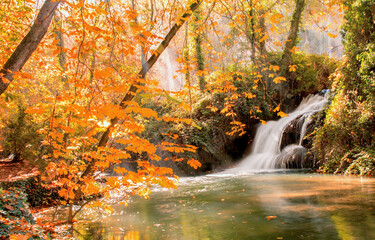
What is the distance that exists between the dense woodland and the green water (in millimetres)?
548

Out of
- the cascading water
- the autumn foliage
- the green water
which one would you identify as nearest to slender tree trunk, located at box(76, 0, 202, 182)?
the autumn foliage

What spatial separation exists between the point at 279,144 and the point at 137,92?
401 inches

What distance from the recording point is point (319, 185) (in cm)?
757

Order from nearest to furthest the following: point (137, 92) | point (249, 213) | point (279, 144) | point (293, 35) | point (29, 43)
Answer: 1. point (29, 43)
2. point (137, 92)
3. point (249, 213)
4. point (279, 144)
5. point (293, 35)

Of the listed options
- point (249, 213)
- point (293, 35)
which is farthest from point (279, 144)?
point (249, 213)

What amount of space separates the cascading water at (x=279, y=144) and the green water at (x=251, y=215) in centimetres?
399

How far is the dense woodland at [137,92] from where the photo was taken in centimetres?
336

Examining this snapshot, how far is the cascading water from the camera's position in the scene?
1186cm

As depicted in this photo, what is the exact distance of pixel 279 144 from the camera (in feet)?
41.8

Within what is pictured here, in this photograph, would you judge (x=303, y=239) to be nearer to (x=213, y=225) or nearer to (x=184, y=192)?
(x=213, y=225)

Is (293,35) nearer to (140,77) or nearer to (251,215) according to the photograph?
(251,215)

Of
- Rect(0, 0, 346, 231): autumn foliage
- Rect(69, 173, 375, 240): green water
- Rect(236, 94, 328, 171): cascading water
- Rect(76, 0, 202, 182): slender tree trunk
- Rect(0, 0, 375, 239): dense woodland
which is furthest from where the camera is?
Rect(236, 94, 328, 171): cascading water

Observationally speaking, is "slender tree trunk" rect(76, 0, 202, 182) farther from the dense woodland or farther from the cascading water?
the cascading water

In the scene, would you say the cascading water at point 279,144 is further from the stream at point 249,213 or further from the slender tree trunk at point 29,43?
the slender tree trunk at point 29,43
